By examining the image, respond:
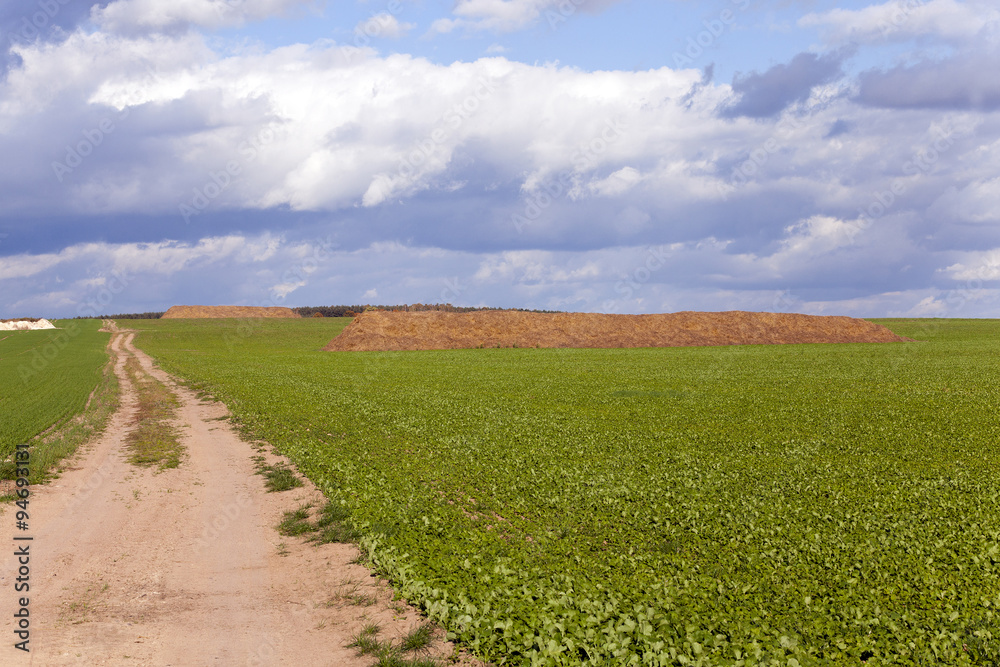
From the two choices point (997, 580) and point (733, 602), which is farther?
point (997, 580)

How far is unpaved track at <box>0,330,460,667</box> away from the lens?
28.8 ft

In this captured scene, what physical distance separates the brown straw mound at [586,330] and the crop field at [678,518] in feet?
201

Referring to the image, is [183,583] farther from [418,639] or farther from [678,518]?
[678,518]

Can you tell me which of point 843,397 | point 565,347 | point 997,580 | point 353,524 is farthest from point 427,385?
point 565,347

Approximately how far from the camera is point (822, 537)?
12320 mm

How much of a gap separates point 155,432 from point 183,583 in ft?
54.0

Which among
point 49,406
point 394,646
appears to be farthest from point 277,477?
point 49,406

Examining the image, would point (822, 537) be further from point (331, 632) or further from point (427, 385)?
point (427, 385)

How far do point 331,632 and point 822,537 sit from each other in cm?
919

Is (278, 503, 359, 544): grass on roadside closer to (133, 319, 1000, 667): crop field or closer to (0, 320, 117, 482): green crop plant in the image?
(133, 319, 1000, 667): crop field

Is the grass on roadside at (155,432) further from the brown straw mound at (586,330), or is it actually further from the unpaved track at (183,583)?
the brown straw mound at (586,330)

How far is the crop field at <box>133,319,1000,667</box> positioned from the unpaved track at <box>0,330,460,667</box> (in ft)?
4.11

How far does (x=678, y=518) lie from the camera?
13.4m

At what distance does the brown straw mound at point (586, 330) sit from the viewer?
9369cm
